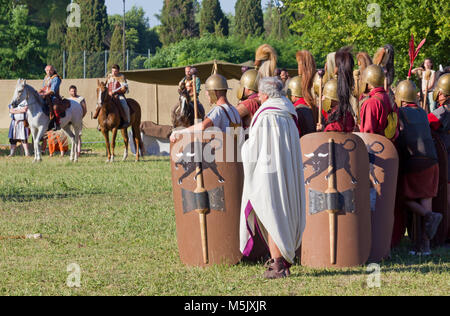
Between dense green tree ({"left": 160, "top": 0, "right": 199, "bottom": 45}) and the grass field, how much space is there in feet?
180

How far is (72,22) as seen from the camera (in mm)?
19344

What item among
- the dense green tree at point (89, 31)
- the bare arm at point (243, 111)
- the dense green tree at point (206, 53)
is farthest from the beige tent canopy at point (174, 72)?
the dense green tree at point (89, 31)

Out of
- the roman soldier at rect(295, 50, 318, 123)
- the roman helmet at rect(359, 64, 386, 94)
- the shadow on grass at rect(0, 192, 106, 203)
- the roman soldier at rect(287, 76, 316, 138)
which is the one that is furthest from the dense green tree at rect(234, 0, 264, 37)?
the roman helmet at rect(359, 64, 386, 94)

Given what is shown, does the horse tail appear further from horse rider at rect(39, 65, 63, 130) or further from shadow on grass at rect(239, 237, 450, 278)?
shadow on grass at rect(239, 237, 450, 278)

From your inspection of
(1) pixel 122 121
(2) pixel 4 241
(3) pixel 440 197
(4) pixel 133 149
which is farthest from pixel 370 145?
(4) pixel 133 149

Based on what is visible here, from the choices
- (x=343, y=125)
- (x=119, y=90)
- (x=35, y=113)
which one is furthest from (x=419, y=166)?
(x=35, y=113)

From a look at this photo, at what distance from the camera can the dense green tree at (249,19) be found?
6681cm

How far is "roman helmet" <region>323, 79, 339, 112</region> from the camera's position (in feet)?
24.9

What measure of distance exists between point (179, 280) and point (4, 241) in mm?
2878

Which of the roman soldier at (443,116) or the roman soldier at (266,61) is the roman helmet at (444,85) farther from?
the roman soldier at (266,61)

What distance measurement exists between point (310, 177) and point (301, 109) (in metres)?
1.17

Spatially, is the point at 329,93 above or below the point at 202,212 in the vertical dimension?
above

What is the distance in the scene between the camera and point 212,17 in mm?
68625

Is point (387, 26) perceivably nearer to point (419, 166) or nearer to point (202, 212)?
point (419, 166)
